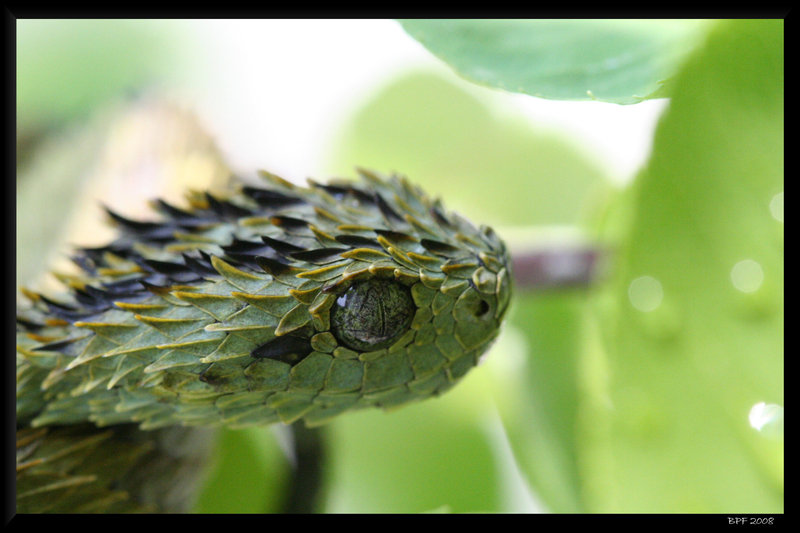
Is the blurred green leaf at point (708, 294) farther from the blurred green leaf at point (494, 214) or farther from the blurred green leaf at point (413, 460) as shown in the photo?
the blurred green leaf at point (413, 460)

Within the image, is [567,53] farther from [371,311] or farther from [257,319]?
[257,319]

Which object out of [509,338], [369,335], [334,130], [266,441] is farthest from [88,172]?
[369,335]

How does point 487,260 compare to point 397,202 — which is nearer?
point 487,260

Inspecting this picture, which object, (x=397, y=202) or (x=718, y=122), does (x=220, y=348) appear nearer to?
(x=397, y=202)

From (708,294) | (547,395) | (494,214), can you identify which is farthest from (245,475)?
(708,294)

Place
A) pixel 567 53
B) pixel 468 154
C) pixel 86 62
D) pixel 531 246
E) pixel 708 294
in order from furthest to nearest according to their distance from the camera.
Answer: pixel 86 62
pixel 468 154
pixel 531 246
pixel 567 53
pixel 708 294

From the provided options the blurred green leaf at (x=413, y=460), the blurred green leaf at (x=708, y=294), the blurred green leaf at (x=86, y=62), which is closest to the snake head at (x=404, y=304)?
the blurred green leaf at (x=708, y=294)

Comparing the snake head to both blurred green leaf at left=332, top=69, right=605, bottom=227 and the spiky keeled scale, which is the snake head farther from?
blurred green leaf at left=332, top=69, right=605, bottom=227
